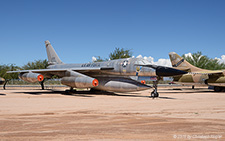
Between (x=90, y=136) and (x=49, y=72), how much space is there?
1933 centimetres

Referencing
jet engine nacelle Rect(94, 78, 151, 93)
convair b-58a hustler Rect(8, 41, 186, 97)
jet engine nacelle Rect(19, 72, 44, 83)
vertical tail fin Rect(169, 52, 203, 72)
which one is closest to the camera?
convair b-58a hustler Rect(8, 41, 186, 97)

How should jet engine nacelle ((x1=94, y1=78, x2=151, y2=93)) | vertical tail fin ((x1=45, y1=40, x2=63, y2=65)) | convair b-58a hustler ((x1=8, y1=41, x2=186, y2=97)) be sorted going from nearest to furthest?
convair b-58a hustler ((x1=8, y1=41, x2=186, y2=97)) → jet engine nacelle ((x1=94, y1=78, x2=151, y2=93)) → vertical tail fin ((x1=45, y1=40, x2=63, y2=65))

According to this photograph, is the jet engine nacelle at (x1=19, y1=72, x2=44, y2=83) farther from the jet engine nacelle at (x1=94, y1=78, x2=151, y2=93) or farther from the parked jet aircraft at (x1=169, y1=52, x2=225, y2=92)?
the parked jet aircraft at (x1=169, y1=52, x2=225, y2=92)

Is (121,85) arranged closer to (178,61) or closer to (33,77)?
(33,77)

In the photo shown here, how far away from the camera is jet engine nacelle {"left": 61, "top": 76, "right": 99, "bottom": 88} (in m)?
19.0

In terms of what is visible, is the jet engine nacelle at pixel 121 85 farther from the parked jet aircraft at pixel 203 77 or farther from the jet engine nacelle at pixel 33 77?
the parked jet aircraft at pixel 203 77

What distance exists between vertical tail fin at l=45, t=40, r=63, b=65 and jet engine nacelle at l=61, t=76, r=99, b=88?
24.2 ft

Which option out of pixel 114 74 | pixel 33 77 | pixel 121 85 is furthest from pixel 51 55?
pixel 121 85

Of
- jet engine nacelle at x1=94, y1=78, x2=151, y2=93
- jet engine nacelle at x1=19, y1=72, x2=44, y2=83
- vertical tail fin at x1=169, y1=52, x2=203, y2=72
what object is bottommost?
jet engine nacelle at x1=94, y1=78, x2=151, y2=93

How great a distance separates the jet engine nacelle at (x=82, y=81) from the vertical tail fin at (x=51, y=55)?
24.2 ft

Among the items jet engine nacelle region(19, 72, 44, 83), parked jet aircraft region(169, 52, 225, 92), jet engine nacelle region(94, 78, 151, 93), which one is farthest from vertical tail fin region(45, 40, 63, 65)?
parked jet aircraft region(169, 52, 225, 92)

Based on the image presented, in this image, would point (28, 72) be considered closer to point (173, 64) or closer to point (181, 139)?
point (173, 64)

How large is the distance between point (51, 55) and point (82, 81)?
11037mm

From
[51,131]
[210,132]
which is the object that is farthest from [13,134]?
[210,132]
